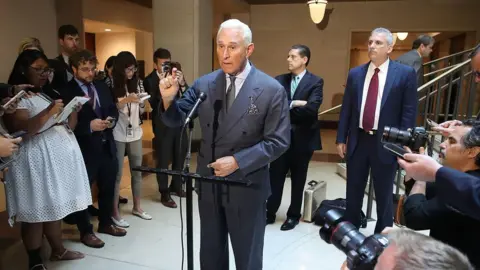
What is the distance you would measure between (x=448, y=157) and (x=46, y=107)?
2182mm

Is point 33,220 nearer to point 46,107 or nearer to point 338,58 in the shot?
point 46,107

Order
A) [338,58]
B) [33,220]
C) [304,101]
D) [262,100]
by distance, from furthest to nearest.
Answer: [338,58], [304,101], [33,220], [262,100]

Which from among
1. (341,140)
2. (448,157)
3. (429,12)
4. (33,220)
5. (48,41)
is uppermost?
(429,12)

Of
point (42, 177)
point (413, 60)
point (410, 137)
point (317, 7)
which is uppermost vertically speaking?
point (317, 7)

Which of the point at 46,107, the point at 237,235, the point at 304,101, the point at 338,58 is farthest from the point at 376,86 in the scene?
the point at 338,58

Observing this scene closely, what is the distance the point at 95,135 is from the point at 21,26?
3.06m

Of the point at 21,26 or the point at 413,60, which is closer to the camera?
the point at 413,60

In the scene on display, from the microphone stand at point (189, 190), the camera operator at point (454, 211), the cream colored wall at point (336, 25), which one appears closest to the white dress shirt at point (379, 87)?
the camera operator at point (454, 211)

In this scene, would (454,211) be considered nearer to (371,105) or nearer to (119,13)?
(371,105)

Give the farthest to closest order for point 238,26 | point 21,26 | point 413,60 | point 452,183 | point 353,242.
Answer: point 21,26
point 413,60
point 238,26
point 452,183
point 353,242

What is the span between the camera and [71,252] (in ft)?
8.96

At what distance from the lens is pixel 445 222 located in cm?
140

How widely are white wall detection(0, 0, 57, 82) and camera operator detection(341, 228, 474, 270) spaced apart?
495 cm

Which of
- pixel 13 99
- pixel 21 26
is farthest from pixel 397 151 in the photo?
pixel 21 26
